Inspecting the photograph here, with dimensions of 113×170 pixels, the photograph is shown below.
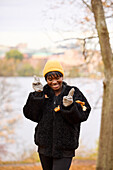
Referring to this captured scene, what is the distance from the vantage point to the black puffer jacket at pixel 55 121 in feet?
7.42

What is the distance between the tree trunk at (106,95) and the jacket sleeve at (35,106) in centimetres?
287

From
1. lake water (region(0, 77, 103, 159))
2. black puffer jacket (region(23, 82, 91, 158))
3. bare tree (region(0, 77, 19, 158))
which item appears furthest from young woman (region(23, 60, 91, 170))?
bare tree (region(0, 77, 19, 158))

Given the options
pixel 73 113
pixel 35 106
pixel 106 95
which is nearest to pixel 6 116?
pixel 106 95

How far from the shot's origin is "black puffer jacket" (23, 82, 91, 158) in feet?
7.42

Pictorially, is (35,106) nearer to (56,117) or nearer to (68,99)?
(56,117)

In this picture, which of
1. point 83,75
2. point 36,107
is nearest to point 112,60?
point 36,107

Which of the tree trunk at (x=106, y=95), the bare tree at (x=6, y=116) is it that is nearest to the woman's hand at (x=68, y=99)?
the tree trunk at (x=106, y=95)

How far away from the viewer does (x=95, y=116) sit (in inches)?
506

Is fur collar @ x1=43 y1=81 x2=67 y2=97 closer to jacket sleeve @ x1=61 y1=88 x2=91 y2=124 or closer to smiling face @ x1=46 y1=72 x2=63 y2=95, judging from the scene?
smiling face @ x1=46 y1=72 x2=63 y2=95

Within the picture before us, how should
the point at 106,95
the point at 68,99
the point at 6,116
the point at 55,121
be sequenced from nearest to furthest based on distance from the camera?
the point at 68,99
the point at 55,121
the point at 106,95
the point at 6,116

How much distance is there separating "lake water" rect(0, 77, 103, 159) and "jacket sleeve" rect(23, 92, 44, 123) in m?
7.78

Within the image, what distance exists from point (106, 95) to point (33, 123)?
8.17 meters

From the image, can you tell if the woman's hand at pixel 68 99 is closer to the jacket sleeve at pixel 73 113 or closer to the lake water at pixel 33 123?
the jacket sleeve at pixel 73 113

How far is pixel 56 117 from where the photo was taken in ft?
7.59
